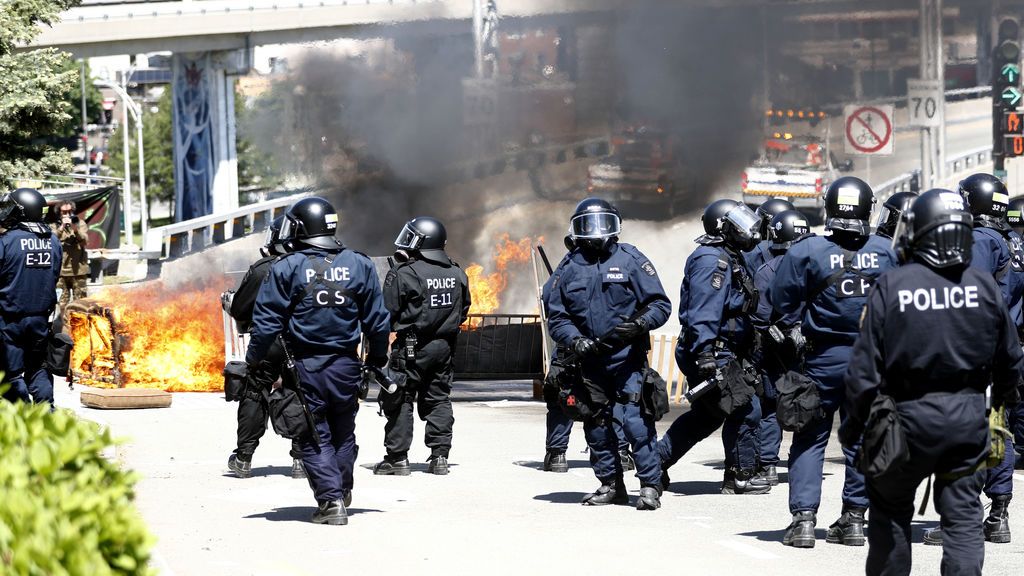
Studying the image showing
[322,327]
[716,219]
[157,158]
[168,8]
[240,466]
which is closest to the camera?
[322,327]

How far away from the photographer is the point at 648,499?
8.46 meters

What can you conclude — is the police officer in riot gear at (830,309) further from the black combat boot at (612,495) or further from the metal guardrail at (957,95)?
the metal guardrail at (957,95)

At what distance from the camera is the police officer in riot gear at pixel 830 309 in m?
7.27

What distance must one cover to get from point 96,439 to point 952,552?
3.04m

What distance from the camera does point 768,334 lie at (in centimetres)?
803

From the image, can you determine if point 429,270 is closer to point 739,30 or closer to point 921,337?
point 921,337

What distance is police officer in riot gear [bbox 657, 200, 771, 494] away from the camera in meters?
8.80

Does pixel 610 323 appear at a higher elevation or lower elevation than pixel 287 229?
lower

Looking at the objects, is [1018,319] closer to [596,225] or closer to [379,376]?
[596,225]

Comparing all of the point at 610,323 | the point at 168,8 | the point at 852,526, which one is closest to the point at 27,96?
the point at 610,323

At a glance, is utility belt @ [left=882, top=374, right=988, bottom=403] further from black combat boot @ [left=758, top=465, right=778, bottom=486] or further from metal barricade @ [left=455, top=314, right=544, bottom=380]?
metal barricade @ [left=455, top=314, right=544, bottom=380]

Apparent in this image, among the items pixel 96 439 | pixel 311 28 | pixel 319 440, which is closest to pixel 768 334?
pixel 319 440

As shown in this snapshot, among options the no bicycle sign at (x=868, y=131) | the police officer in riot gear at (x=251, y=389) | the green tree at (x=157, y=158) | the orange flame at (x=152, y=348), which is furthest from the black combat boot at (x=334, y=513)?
the green tree at (x=157, y=158)

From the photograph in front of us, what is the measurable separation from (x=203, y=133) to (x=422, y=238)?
28.7 meters
